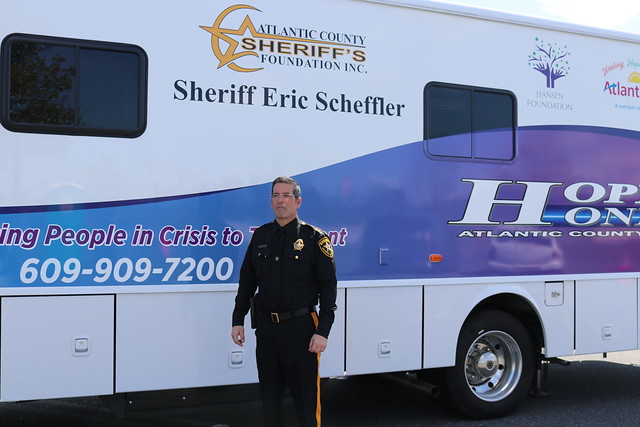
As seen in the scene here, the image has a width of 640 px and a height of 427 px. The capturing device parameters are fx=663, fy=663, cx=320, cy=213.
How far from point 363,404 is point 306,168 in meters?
2.62

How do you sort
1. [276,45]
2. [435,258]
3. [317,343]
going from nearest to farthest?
[317,343] < [276,45] < [435,258]

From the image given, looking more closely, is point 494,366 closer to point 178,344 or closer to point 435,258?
point 435,258

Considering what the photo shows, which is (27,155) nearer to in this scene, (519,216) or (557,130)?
(519,216)

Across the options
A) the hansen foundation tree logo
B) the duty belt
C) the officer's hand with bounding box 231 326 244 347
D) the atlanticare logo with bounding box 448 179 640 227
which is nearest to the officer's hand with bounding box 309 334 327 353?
the duty belt

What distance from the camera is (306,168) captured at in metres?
4.97

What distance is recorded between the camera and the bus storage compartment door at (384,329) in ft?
16.6

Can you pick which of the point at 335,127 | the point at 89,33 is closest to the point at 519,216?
the point at 335,127

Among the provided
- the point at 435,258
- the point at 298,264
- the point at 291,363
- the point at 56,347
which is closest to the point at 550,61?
the point at 435,258

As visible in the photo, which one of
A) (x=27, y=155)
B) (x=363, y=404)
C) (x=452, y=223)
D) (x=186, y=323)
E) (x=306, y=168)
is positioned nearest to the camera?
(x=27, y=155)

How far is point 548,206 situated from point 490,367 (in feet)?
4.93

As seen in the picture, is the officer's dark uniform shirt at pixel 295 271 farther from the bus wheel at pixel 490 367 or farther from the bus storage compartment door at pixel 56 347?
the bus wheel at pixel 490 367

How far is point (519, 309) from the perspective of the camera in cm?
588

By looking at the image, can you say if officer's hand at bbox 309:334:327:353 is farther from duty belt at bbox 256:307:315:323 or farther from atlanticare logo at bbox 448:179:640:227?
atlanticare logo at bbox 448:179:640:227

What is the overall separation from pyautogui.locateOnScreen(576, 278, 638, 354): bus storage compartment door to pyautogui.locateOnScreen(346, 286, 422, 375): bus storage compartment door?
1647mm
